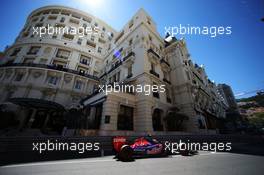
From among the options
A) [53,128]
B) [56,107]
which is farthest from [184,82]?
[53,128]

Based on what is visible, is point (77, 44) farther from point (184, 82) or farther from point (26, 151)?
point (26, 151)

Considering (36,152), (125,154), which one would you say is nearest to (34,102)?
(36,152)

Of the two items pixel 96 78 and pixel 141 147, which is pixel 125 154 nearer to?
pixel 141 147

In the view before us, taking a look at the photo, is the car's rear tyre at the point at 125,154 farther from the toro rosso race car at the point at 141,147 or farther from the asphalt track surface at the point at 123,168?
the asphalt track surface at the point at 123,168

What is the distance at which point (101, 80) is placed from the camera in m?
28.2

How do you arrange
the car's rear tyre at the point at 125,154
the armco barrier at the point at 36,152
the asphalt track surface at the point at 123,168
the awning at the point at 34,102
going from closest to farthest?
the asphalt track surface at the point at 123,168 → the armco barrier at the point at 36,152 → the car's rear tyre at the point at 125,154 → the awning at the point at 34,102

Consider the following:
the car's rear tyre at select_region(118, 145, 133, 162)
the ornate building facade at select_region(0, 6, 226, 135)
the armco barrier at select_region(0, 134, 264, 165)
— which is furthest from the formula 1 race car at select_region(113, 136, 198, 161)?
the ornate building facade at select_region(0, 6, 226, 135)

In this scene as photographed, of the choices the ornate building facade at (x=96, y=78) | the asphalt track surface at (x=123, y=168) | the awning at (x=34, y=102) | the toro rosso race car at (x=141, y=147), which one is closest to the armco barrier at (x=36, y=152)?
the toro rosso race car at (x=141, y=147)

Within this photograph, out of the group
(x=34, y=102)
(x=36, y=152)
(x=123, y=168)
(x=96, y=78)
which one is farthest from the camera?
(x=96, y=78)

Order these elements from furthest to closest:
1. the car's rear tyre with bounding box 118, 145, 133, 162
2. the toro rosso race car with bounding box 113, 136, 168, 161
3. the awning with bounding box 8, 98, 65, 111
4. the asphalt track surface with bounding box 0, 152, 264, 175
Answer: the awning with bounding box 8, 98, 65, 111, the toro rosso race car with bounding box 113, 136, 168, 161, the car's rear tyre with bounding box 118, 145, 133, 162, the asphalt track surface with bounding box 0, 152, 264, 175

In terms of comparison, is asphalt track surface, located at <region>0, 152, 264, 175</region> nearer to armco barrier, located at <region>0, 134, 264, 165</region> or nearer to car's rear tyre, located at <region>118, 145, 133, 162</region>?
car's rear tyre, located at <region>118, 145, 133, 162</region>

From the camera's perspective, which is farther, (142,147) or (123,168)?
(142,147)

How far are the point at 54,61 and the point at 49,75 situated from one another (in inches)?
172

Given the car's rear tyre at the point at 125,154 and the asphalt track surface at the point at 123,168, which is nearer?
the asphalt track surface at the point at 123,168
